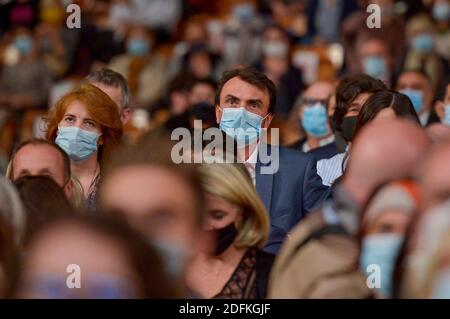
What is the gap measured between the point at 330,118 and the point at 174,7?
10838 millimetres

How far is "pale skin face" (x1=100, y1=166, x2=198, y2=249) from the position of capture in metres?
4.76

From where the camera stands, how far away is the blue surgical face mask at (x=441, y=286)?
14.3ft

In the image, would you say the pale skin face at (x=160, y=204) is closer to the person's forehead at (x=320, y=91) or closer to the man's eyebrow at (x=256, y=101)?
the man's eyebrow at (x=256, y=101)

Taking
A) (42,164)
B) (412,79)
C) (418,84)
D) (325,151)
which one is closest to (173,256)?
(42,164)

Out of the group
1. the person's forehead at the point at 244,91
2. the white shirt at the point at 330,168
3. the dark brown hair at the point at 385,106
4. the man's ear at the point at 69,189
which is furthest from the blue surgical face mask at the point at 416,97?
the man's ear at the point at 69,189

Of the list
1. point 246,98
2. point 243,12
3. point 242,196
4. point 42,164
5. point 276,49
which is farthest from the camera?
point 243,12

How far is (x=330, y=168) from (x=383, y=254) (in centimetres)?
421

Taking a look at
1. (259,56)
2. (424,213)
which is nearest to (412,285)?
(424,213)

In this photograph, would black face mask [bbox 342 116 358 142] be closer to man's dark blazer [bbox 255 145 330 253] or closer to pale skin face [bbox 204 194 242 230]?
man's dark blazer [bbox 255 145 330 253]

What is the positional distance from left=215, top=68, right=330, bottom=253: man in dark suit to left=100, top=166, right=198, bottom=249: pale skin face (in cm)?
299

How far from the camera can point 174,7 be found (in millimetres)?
21328

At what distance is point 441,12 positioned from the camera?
18234mm

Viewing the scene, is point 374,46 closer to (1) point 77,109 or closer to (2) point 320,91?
(2) point 320,91

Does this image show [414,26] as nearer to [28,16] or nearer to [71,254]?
[28,16]
